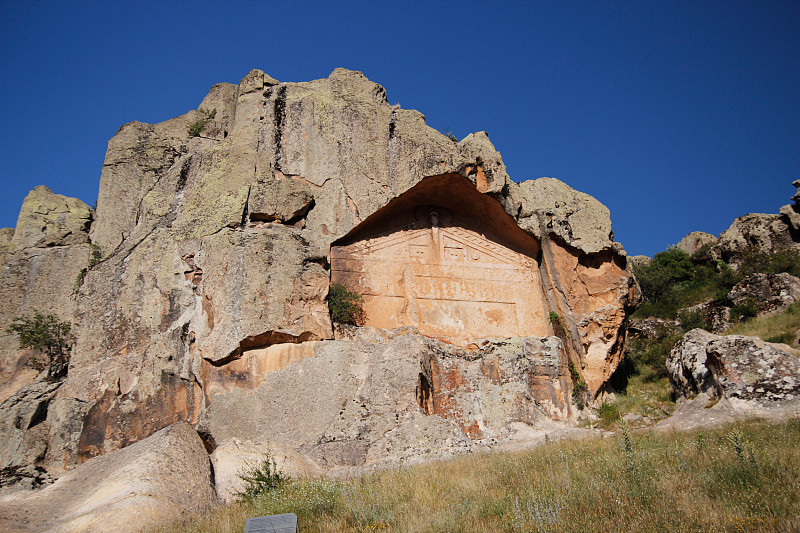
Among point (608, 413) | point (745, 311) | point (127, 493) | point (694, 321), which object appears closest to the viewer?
point (127, 493)

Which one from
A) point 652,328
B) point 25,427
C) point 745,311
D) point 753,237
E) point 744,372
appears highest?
point 753,237

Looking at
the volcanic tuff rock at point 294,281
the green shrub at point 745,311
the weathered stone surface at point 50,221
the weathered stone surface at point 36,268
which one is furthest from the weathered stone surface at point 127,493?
the green shrub at point 745,311

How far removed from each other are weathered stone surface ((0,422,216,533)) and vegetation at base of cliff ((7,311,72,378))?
6671mm

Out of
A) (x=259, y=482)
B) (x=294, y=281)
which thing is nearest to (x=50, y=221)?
(x=294, y=281)

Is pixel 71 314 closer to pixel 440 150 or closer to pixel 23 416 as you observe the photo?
pixel 23 416

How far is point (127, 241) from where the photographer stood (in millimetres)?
14781

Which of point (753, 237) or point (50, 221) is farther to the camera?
point (753, 237)

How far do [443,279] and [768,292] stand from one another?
1165 cm

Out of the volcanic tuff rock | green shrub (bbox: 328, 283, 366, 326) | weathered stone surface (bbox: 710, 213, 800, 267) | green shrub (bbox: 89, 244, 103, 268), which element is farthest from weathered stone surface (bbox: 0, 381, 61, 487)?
weathered stone surface (bbox: 710, 213, 800, 267)

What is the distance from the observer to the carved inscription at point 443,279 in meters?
15.3

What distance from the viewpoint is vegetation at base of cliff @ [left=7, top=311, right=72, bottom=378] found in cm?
1500

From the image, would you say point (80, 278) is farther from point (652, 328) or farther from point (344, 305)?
point (652, 328)

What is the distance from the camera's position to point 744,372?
40.7ft

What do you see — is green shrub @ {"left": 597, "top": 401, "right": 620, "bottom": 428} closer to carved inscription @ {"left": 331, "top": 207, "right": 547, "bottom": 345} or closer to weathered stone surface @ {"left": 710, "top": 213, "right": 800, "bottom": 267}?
carved inscription @ {"left": 331, "top": 207, "right": 547, "bottom": 345}
